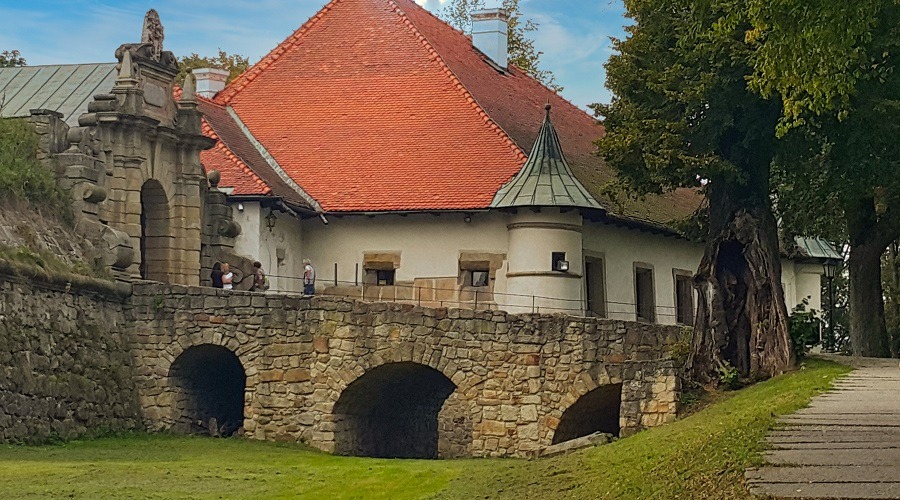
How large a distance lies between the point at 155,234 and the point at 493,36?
44.7ft

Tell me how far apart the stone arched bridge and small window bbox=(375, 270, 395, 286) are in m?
4.80

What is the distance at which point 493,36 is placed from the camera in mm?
42406

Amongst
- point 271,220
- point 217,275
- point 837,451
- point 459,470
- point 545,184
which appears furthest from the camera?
point 271,220

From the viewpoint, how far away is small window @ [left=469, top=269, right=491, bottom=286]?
33.7 meters

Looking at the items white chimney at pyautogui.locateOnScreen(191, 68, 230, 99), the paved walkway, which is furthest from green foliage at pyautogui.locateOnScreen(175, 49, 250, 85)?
the paved walkway

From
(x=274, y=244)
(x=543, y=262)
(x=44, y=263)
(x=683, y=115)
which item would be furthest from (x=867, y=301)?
(x=44, y=263)

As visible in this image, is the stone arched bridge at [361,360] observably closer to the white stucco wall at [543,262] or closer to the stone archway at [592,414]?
the stone archway at [592,414]

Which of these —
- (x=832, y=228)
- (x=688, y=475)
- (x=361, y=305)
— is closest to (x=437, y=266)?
(x=361, y=305)

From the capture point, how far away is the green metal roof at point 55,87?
32219 mm

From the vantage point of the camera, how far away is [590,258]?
1369 inches

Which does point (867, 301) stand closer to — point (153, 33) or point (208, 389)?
point (208, 389)

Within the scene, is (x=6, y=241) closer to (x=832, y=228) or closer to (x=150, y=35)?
(x=150, y=35)

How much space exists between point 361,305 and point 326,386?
1534 mm

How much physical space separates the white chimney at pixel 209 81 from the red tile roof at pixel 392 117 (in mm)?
1745
